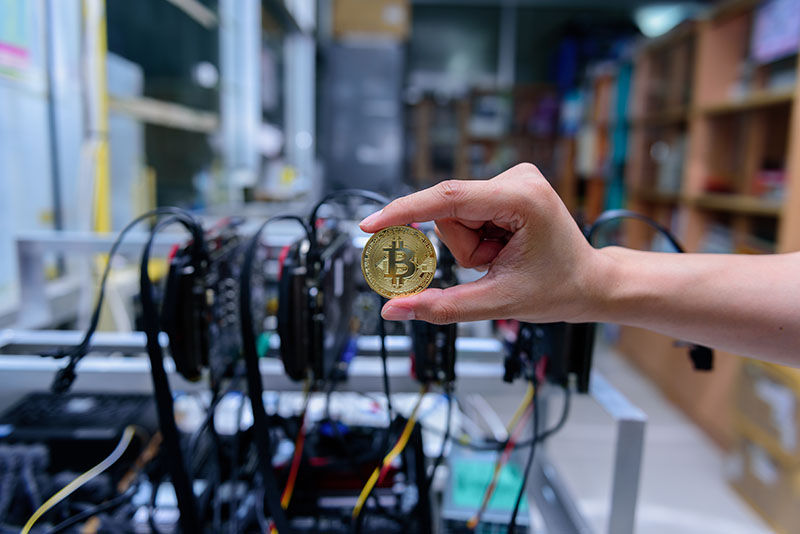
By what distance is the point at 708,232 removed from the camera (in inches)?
120

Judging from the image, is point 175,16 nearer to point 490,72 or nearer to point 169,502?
point 169,502

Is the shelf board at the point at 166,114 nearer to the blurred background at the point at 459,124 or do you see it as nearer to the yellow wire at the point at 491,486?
the blurred background at the point at 459,124

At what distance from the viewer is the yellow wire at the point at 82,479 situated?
77 cm

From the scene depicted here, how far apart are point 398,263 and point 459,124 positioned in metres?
5.41

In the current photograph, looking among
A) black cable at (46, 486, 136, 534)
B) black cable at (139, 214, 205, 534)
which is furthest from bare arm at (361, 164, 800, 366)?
black cable at (46, 486, 136, 534)

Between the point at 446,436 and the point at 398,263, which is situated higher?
the point at 398,263

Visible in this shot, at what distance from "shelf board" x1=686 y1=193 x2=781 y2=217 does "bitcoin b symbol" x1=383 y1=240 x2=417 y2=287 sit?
7.71ft

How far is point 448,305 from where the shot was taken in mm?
542

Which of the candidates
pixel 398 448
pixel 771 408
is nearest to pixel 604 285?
pixel 398 448

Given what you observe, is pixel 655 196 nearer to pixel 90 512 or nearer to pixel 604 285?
pixel 604 285

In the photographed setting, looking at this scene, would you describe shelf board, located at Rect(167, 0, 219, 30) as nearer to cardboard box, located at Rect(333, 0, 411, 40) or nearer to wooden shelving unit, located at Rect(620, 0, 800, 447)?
cardboard box, located at Rect(333, 0, 411, 40)

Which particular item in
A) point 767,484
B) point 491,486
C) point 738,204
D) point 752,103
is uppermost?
point 752,103

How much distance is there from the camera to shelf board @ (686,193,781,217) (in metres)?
2.36

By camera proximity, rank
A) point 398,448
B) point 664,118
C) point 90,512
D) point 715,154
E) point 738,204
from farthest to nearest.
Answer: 1. point 664,118
2. point 715,154
3. point 738,204
4. point 398,448
5. point 90,512
